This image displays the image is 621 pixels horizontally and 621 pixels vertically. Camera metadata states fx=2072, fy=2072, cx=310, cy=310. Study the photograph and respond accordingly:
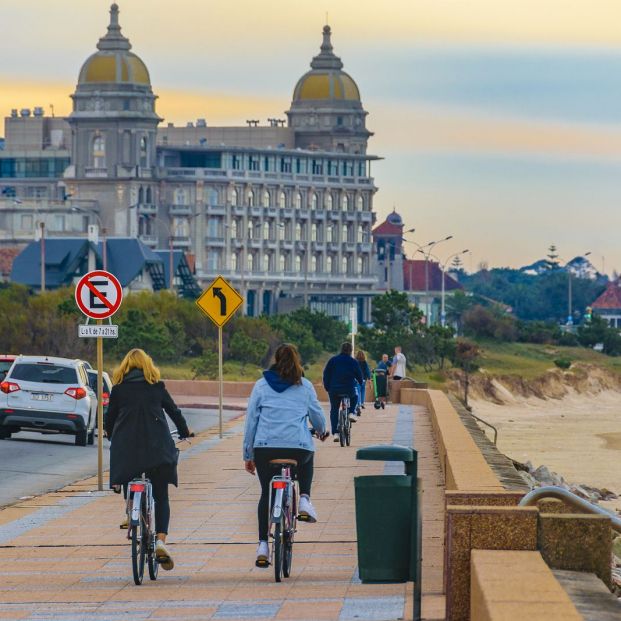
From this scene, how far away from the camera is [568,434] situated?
8156 cm

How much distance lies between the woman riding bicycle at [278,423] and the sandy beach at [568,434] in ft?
86.5

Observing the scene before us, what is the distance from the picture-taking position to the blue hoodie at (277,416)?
1477 centimetres

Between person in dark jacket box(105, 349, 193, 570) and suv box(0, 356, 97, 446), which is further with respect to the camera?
suv box(0, 356, 97, 446)

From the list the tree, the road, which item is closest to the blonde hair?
the road

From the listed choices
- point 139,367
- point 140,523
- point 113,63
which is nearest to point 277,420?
point 139,367

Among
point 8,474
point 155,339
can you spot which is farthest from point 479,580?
point 155,339

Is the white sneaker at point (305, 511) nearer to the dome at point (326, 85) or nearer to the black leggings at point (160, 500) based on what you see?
the black leggings at point (160, 500)

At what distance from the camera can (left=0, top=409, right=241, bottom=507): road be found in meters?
24.9

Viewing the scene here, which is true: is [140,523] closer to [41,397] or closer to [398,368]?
[41,397]

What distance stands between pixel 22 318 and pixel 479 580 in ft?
263

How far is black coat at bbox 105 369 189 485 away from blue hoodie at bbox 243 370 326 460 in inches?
22.7

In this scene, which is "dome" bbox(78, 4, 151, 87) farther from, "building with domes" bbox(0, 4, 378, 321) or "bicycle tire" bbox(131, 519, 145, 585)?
"bicycle tire" bbox(131, 519, 145, 585)

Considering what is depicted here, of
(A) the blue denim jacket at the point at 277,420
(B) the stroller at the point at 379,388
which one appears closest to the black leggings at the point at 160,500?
(A) the blue denim jacket at the point at 277,420

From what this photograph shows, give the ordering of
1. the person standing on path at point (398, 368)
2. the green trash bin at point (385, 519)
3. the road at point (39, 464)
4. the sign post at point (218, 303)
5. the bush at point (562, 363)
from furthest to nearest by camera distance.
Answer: the bush at point (562, 363), the person standing on path at point (398, 368), the sign post at point (218, 303), the road at point (39, 464), the green trash bin at point (385, 519)
